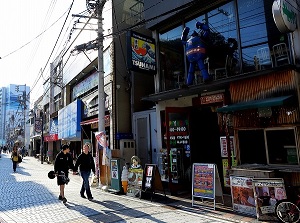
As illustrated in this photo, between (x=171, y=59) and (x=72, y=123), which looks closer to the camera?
(x=171, y=59)

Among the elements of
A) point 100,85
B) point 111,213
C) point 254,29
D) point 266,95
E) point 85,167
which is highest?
point 254,29

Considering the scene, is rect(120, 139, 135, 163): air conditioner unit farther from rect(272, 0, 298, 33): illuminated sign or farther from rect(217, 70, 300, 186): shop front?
rect(272, 0, 298, 33): illuminated sign

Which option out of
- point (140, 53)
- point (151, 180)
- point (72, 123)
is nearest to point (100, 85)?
point (140, 53)

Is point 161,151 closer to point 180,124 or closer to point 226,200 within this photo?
point 180,124

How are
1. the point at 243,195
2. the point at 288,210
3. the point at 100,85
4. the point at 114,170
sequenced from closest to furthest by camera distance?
the point at 288,210 < the point at 243,195 < the point at 114,170 < the point at 100,85

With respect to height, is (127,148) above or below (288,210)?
above

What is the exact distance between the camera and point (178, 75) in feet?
35.8

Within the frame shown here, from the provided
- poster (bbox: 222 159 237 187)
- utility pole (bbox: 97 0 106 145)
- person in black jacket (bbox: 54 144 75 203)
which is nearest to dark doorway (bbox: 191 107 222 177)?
poster (bbox: 222 159 237 187)

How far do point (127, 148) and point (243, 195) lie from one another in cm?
732

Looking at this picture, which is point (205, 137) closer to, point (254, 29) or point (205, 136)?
point (205, 136)

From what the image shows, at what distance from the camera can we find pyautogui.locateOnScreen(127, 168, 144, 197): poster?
9102 mm

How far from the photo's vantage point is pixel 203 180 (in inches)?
298

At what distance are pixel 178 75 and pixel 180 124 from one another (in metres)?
2.09

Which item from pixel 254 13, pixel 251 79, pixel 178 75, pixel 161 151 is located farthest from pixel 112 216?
pixel 254 13
